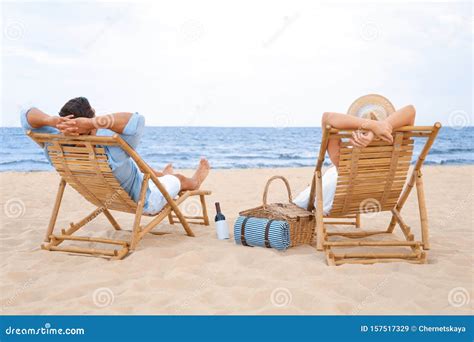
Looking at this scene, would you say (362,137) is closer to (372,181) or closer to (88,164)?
(372,181)

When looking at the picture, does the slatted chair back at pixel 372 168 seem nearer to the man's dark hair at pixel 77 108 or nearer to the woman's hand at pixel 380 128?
the woman's hand at pixel 380 128

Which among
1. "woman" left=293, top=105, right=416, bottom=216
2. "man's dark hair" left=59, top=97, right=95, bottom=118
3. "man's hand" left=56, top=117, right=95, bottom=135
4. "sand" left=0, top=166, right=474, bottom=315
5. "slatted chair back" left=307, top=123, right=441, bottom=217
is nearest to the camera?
"sand" left=0, top=166, right=474, bottom=315

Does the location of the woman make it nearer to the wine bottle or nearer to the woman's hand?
the woman's hand

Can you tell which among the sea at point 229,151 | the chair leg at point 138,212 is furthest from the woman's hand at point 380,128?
the sea at point 229,151

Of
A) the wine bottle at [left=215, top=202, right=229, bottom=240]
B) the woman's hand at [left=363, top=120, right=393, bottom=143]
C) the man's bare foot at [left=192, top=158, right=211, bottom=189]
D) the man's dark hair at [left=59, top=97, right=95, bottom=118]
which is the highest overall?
the woman's hand at [left=363, top=120, right=393, bottom=143]

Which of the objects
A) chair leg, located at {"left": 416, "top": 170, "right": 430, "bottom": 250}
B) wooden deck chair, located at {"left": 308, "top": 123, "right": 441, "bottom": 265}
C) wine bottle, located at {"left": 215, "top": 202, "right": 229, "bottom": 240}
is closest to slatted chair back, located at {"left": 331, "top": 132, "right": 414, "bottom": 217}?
wooden deck chair, located at {"left": 308, "top": 123, "right": 441, "bottom": 265}

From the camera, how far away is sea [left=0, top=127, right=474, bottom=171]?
17.2 meters

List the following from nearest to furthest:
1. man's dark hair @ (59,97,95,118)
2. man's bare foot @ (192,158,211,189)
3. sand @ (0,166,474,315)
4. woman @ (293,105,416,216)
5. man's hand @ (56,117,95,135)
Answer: sand @ (0,166,474,315)
woman @ (293,105,416,216)
man's hand @ (56,117,95,135)
man's dark hair @ (59,97,95,118)
man's bare foot @ (192,158,211,189)

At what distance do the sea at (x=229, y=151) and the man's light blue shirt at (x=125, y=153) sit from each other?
1254 centimetres

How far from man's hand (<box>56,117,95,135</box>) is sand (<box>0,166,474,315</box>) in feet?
2.88

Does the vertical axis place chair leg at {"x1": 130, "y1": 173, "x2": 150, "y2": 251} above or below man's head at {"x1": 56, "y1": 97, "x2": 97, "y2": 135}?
below

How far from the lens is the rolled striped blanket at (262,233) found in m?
3.51
